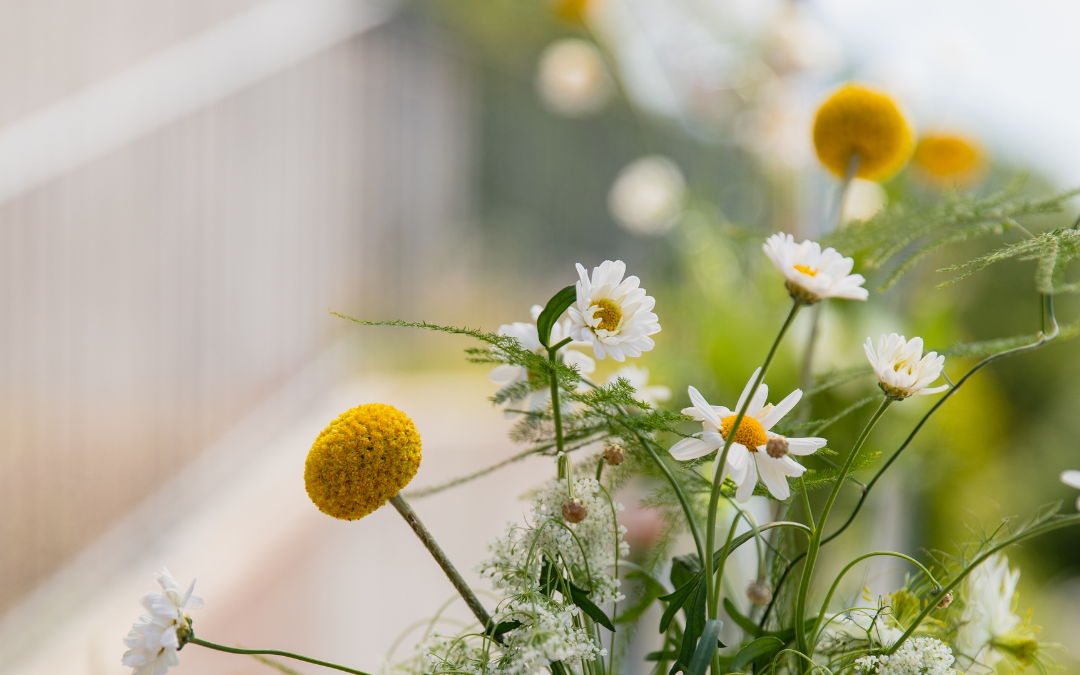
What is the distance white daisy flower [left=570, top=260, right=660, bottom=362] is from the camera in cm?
22

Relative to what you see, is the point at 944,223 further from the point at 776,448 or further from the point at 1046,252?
the point at 776,448

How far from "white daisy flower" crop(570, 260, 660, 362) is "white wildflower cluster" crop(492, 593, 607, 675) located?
0.09 metres

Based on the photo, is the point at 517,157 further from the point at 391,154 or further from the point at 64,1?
the point at 64,1

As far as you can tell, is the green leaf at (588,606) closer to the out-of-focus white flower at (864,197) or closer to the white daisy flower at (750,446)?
the white daisy flower at (750,446)

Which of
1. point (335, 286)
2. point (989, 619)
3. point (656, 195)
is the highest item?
point (335, 286)

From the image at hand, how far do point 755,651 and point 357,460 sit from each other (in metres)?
0.16

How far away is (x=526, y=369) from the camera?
0.93ft

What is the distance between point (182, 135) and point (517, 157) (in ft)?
4.74

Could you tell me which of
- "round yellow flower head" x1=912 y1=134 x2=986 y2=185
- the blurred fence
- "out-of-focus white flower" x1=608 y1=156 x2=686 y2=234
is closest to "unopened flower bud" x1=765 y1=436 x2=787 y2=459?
"round yellow flower head" x1=912 y1=134 x2=986 y2=185

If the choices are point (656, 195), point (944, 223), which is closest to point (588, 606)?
point (944, 223)

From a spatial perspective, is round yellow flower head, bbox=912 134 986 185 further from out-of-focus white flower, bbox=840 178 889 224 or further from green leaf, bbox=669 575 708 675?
green leaf, bbox=669 575 708 675

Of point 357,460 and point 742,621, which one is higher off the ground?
point 357,460

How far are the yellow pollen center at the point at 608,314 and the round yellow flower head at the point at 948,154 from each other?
0.60 meters

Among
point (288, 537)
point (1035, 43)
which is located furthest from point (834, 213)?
point (288, 537)
